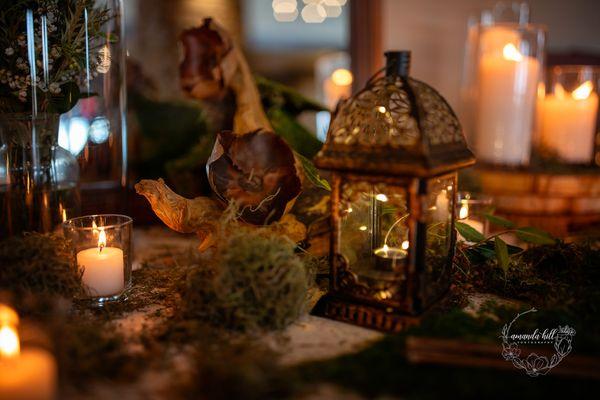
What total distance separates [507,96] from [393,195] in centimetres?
89

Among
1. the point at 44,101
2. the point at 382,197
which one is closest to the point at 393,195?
the point at 382,197

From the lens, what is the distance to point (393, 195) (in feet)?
2.86

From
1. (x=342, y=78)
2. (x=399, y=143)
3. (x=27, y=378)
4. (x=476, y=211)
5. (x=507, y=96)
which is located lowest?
(x=27, y=378)

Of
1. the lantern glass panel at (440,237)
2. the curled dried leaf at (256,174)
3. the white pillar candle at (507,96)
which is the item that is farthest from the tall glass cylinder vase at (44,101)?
the white pillar candle at (507,96)

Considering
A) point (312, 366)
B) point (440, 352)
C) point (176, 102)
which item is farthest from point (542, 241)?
point (176, 102)

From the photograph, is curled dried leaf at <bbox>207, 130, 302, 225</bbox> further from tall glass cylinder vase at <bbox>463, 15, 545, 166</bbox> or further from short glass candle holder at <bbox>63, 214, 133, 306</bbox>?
tall glass cylinder vase at <bbox>463, 15, 545, 166</bbox>

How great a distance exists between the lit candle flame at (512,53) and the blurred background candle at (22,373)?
4.68 ft

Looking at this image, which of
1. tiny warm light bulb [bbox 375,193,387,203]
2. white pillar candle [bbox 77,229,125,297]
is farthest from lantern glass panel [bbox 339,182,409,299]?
white pillar candle [bbox 77,229,125,297]

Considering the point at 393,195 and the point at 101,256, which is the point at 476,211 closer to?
the point at 393,195

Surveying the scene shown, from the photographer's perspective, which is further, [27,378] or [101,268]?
[101,268]

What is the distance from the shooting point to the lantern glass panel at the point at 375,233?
0.82 m

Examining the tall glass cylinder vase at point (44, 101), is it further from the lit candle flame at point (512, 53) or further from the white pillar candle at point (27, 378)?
the lit candle flame at point (512, 53)

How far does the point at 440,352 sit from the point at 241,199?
1.54 feet

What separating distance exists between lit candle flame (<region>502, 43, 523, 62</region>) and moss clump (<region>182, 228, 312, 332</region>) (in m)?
1.06
